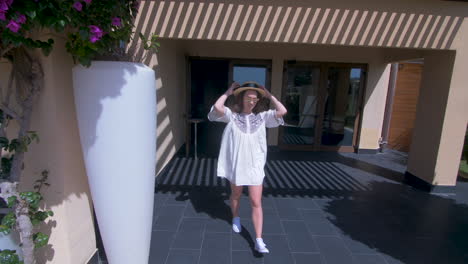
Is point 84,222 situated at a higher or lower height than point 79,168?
lower

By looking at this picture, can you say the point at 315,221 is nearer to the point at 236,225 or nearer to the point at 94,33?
the point at 236,225

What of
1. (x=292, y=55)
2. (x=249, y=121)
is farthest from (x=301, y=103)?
(x=249, y=121)

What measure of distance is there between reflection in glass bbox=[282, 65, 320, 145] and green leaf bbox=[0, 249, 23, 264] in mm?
5592

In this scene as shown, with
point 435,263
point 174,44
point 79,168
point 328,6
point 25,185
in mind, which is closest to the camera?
point 25,185

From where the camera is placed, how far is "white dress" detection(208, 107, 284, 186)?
7.77ft

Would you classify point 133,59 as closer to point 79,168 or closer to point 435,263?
point 79,168

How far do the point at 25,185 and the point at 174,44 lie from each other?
3.98m

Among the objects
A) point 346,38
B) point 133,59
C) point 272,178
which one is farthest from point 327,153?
point 133,59

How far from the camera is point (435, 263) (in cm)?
239

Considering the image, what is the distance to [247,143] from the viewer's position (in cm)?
236

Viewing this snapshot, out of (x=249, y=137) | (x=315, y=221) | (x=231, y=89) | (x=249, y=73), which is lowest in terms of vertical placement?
(x=315, y=221)

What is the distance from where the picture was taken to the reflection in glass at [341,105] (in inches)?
244

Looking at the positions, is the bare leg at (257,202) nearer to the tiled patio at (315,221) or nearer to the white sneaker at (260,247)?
the white sneaker at (260,247)

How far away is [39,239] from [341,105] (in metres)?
6.28
